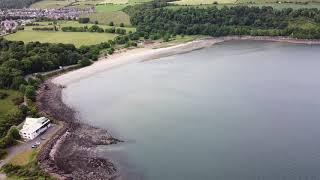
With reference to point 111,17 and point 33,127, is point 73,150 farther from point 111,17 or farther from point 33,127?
point 111,17

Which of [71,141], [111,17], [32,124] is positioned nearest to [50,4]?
[111,17]

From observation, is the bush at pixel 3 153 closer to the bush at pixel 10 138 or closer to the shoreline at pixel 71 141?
the bush at pixel 10 138

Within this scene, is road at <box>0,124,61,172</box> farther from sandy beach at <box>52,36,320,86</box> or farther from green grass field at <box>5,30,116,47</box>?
green grass field at <box>5,30,116,47</box>

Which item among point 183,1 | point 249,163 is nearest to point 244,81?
point 249,163

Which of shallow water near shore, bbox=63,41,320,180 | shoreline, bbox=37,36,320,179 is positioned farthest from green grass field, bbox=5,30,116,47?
shallow water near shore, bbox=63,41,320,180

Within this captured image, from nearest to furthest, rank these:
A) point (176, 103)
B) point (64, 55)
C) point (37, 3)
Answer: point (176, 103)
point (64, 55)
point (37, 3)

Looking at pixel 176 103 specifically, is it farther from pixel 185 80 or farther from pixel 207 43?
pixel 207 43

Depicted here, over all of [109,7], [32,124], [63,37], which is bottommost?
[32,124]
